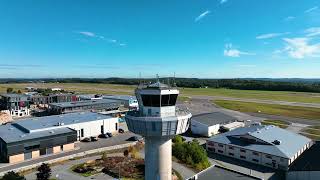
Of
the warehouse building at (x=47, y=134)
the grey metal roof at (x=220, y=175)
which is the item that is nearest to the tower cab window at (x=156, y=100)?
the grey metal roof at (x=220, y=175)

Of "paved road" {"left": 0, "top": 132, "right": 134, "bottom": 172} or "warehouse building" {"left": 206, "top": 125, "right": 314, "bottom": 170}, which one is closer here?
"paved road" {"left": 0, "top": 132, "right": 134, "bottom": 172}

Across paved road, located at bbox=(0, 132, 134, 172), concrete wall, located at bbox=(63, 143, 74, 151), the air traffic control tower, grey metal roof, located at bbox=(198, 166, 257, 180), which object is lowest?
paved road, located at bbox=(0, 132, 134, 172)

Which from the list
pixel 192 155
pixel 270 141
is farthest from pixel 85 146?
pixel 270 141

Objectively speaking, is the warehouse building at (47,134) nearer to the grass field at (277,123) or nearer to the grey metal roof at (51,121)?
the grey metal roof at (51,121)

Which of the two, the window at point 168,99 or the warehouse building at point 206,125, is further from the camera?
the warehouse building at point 206,125

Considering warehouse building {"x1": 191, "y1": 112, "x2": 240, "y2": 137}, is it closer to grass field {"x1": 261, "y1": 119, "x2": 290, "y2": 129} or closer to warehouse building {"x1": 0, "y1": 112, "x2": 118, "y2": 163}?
grass field {"x1": 261, "y1": 119, "x2": 290, "y2": 129}

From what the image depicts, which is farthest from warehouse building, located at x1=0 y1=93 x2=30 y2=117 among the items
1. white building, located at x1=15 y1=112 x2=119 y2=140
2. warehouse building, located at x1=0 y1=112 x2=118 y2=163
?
warehouse building, located at x1=0 y1=112 x2=118 y2=163

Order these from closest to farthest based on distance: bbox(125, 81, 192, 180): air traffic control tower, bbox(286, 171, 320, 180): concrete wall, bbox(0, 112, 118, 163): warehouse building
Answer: bbox(125, 81, 192, 180): air traffic control tower, bbox(286, 171, 320, 180): concrete wall, bbox(0, 112, 118, 163): warehouse building

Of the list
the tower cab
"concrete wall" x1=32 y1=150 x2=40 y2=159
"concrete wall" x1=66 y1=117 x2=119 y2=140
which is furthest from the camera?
"concrete wall" x1=66 y1=117 x2=119 y2=140
